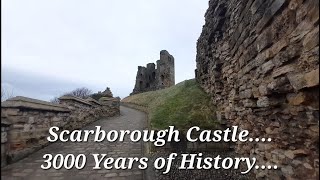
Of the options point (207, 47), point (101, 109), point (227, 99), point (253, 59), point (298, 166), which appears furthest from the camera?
point (101, 109)

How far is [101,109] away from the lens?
15.1 metres

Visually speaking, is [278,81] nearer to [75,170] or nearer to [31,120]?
[75,170]

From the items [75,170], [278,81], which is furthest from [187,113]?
[278,81]

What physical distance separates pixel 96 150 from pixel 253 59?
16.1 ft

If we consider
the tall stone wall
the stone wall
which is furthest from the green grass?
the stone wall

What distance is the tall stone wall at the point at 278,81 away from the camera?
3.05 m

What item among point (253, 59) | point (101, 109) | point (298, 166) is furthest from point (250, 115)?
point (101, 109)

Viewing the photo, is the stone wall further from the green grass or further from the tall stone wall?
the tall stone wall

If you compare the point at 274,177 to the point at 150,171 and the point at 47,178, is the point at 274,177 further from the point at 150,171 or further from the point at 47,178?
the point at 47,178

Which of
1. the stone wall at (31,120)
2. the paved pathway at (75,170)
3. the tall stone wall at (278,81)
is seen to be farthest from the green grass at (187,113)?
the stone wall at (31,120)

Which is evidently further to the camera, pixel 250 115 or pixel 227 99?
pixel 227 99

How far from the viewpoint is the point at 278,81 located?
383cm

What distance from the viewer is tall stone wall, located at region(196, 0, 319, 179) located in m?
3.05

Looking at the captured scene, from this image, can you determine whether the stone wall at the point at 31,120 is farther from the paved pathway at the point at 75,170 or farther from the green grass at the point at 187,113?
the green grass at the point at 187,113
